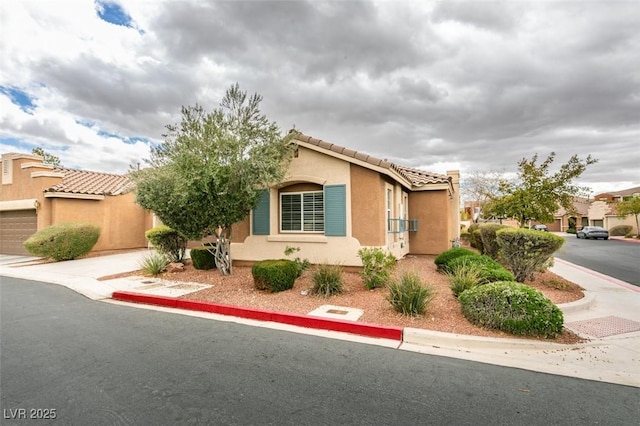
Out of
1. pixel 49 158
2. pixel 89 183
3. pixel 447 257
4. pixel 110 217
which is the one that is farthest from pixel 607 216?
pixel 49 158

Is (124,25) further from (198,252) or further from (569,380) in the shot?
(569,380)

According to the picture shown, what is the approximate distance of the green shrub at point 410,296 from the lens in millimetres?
5832

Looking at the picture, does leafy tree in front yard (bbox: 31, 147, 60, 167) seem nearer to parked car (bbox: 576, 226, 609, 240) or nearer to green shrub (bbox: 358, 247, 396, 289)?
green shrub (bbox: 358, 247, 396, 289)

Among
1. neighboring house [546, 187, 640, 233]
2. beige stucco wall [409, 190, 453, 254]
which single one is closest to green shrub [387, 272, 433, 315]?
beige stucco wall [409, 190, 453, 254]

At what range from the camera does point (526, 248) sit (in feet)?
27.0

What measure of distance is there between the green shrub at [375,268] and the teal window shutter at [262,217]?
13.3 feet

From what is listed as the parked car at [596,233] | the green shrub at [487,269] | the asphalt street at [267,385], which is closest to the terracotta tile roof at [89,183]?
the asphalt street at [267,385]

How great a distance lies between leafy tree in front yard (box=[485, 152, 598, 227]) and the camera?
11.4m

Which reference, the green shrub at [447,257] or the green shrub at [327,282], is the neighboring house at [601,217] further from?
the green shrub at [327,282]

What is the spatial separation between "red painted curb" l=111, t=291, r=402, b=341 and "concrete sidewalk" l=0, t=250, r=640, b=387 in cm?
2

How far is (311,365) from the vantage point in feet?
13.5

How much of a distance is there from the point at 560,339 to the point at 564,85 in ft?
46.4

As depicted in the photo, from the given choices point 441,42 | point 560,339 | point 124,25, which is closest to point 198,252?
point 124,25

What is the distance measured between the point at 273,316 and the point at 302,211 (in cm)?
526
